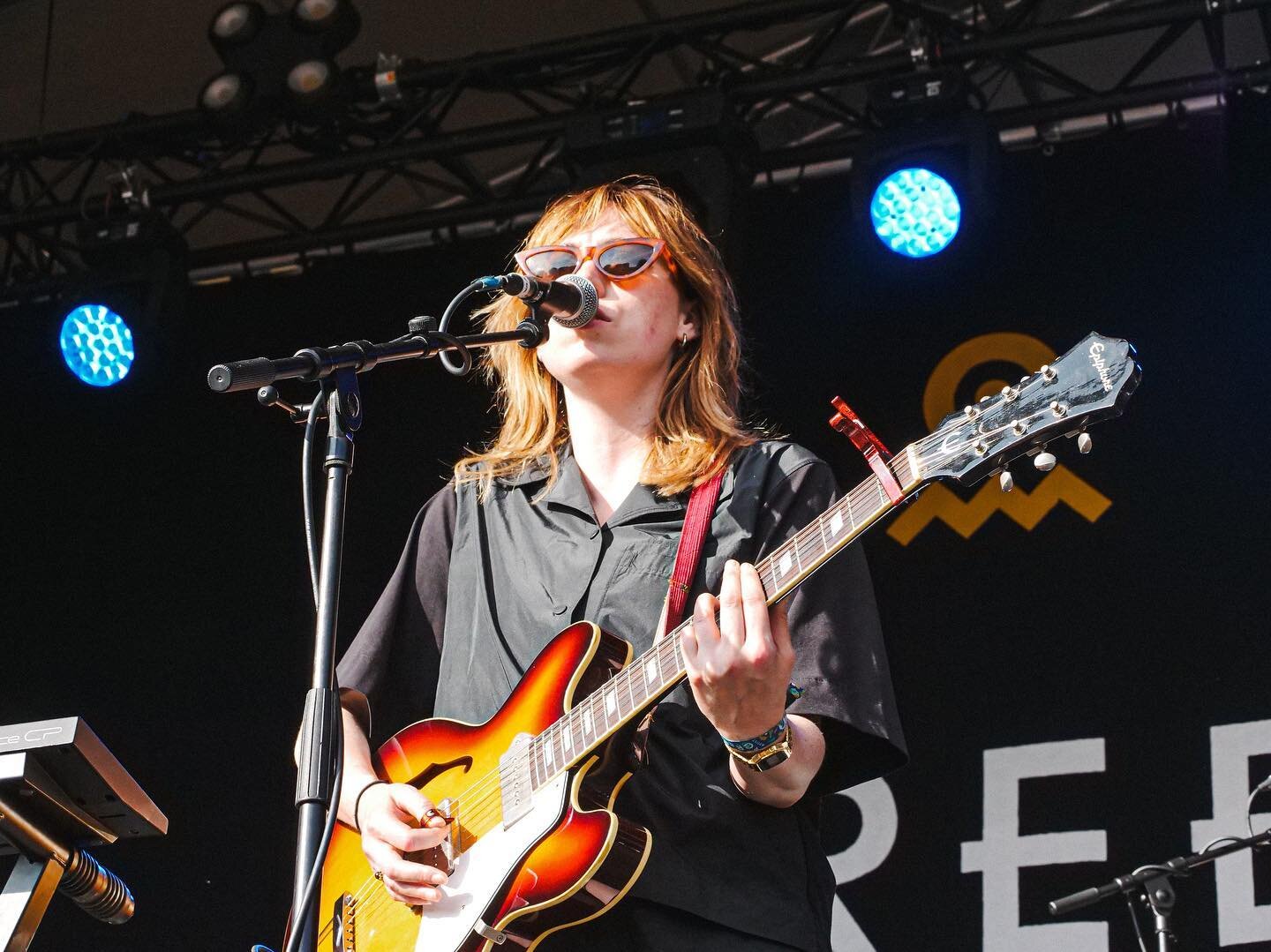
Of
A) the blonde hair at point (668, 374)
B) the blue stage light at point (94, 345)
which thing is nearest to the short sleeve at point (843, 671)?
the blonde hair at point (668, 374)

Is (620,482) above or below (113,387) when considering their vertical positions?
below

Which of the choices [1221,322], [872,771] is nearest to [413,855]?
[872,771]

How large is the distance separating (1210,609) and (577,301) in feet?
9.47

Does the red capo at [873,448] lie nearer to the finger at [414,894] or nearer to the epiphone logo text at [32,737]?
the finger at [414,894]

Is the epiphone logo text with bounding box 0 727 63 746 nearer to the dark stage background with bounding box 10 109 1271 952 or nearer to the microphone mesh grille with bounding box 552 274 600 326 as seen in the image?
the microphone mesh grille with bounding box 552 274 600 326

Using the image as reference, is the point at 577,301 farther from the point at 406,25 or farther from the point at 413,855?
the point at 406,25

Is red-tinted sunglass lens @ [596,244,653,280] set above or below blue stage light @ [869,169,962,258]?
below

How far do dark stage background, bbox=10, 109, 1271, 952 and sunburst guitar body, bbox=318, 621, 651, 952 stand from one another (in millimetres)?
2582

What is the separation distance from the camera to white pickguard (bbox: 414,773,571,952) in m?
2.21

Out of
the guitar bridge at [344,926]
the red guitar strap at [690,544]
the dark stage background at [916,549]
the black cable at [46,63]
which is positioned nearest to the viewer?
the red guitar strap at [690,544]

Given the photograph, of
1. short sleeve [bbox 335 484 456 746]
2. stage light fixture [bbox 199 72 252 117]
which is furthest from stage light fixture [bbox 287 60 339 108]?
short sleeve [bbox 335 484 456 746]

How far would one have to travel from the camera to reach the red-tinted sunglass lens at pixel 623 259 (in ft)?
9.06

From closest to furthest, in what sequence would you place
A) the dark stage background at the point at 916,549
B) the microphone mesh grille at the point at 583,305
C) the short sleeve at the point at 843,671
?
the short sleeve at the point at 843,671 → the microphone mesh grille at the point at 583,305 → the dark stage background at the point at 916,549

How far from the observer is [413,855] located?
7.80ft
